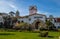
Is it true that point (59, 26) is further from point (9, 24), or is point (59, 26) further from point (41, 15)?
point (9, 24)

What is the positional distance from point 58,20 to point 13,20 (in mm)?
22223

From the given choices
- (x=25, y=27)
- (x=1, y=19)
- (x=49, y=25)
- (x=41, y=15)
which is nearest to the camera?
(x=25, y=27)

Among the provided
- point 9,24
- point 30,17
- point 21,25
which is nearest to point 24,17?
point 30,17

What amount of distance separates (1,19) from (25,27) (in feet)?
74.4

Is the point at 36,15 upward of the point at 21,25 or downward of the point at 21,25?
upward

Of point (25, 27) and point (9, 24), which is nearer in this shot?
point (25, 27)

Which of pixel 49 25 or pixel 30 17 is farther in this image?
pixel 30 17

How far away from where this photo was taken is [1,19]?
79125 millimetres

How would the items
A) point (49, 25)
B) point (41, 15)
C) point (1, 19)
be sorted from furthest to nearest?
point (1, 19) < point (41, 15) < point (49, 25)

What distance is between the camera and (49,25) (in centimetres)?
6544

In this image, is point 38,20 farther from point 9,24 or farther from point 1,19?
point 1,19

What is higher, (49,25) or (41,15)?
(41,15)

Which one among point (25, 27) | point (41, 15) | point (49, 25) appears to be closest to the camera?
point (25, 27)

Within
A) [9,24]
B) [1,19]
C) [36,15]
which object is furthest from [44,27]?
[1,19]
